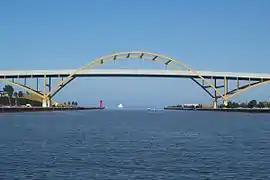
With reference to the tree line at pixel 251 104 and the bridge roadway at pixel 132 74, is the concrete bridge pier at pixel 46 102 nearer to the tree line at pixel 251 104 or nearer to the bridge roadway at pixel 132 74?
the bridge roadway at pixel 132 74

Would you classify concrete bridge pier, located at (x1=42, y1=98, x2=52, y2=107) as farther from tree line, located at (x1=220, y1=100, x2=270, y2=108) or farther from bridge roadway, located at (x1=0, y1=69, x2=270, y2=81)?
tree line, located at (x1=220, y1=100, x2=270, y2=108)

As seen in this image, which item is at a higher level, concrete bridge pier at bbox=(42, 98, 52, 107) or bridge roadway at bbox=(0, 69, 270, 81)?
bridge roadway at bbox=(0, 69, 270, 81)

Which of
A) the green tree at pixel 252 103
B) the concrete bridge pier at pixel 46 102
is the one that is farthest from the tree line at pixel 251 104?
the concrete bridge pier at pixel 46 102

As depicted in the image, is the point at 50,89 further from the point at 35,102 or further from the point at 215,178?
the point at 215,178

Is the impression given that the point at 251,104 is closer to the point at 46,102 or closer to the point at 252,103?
the point at 252,103

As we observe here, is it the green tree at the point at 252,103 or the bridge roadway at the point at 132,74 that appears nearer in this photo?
the bridge roadway at the point at 132,74

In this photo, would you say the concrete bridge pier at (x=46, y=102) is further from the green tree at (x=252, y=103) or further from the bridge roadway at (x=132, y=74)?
the green tree at (x=252, y=103)

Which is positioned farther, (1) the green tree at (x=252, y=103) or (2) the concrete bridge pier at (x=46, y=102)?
(1) the green tree at (x=252, y=103)

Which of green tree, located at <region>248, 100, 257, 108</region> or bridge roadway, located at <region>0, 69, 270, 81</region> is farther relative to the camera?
green tree, located at <region>248, 100, 257, 108</region>

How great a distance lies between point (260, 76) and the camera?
140625mm

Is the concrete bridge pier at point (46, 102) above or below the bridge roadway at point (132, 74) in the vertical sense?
below

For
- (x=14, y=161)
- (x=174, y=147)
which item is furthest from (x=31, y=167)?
(x=174, y=147)

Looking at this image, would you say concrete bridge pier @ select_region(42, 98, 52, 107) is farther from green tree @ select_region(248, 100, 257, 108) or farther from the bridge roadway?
green tree @ select_region(248, 100, 257, 108)

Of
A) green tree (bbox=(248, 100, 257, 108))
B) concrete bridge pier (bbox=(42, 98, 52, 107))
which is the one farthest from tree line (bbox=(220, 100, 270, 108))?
concrete bridge pier (bbox=(42, 98, 52, 107))
